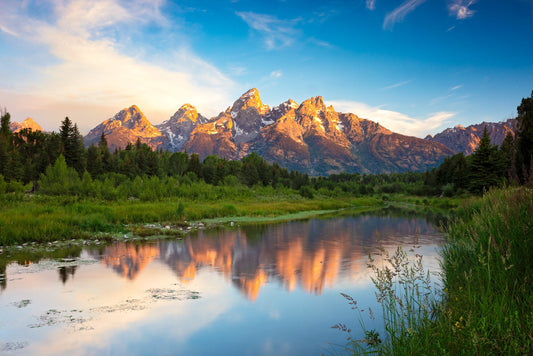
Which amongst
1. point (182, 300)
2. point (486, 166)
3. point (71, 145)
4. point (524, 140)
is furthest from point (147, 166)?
point (182, 300)

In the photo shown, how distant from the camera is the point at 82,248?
835 inches

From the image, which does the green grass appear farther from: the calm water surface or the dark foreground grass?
the dark foreground grass

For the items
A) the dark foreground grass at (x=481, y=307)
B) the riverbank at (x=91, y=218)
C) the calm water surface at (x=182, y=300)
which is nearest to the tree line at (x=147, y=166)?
the dark foreground grass at (x=481, y=307)

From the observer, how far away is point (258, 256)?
68.1ft

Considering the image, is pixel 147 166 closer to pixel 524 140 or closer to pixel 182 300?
pixel 524 140

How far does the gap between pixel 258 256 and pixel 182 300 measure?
27.7 ft

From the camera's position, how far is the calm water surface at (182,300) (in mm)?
9312

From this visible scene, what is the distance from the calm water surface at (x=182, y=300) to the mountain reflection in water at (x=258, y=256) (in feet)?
0.21

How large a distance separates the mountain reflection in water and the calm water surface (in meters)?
0.07

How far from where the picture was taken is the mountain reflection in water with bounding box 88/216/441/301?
52.4 ft

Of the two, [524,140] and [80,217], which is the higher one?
[524,140]

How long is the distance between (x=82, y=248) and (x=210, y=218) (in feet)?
61.7

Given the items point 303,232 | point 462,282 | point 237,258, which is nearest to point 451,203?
point 303,232

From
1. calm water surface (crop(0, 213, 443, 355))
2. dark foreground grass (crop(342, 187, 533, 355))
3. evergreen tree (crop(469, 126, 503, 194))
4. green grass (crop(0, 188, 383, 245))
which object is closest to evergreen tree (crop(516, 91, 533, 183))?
evergreen tree (crop(469, 126, 503, 194))
